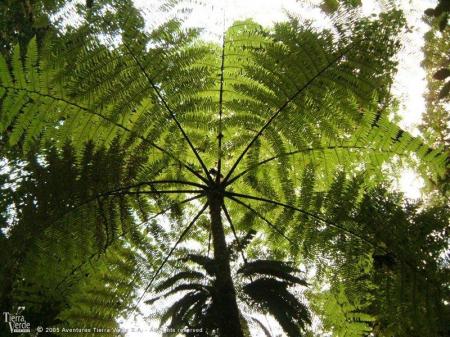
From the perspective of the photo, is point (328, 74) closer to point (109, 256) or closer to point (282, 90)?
point (282, 90)

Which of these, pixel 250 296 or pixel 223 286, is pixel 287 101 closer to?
pixel 223 286

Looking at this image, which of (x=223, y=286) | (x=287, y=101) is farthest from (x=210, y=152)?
(x=223, y=286)

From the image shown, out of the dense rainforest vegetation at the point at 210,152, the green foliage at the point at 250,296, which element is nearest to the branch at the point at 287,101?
the dense rainforest vegetation at the point at 210,152

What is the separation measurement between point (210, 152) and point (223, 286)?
73 cm

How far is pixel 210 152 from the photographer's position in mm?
2010

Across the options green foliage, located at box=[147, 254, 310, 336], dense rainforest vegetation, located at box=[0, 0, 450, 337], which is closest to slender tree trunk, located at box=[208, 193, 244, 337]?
dense rainforest vegetation, located at box=[0, 0, 450, 337]

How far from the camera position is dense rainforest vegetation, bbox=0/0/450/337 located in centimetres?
161

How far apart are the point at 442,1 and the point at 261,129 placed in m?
0.94

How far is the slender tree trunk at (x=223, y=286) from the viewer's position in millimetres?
1397

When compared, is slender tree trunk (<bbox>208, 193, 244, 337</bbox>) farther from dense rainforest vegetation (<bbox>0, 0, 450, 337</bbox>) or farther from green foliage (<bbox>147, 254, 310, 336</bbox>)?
green foliage (<bbox>147, 254, 310, 336</bbox>)

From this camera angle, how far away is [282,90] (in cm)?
176

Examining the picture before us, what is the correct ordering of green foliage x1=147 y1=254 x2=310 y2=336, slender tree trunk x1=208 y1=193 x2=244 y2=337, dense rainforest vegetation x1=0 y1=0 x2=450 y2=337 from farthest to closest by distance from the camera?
1. green foliage x1=147 y1=254 x2=310 y2=336
2. dense rainforest vegetation x1=0 y1=0 x2=450 y2=337
3. slender tree trunk x1=208 y1=193 x2=244 y2=337

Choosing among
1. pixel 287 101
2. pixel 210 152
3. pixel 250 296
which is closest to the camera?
pixel 287 101

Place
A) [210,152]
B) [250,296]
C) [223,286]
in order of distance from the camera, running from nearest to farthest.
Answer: [223,286]
[210,152]
[250,296]
